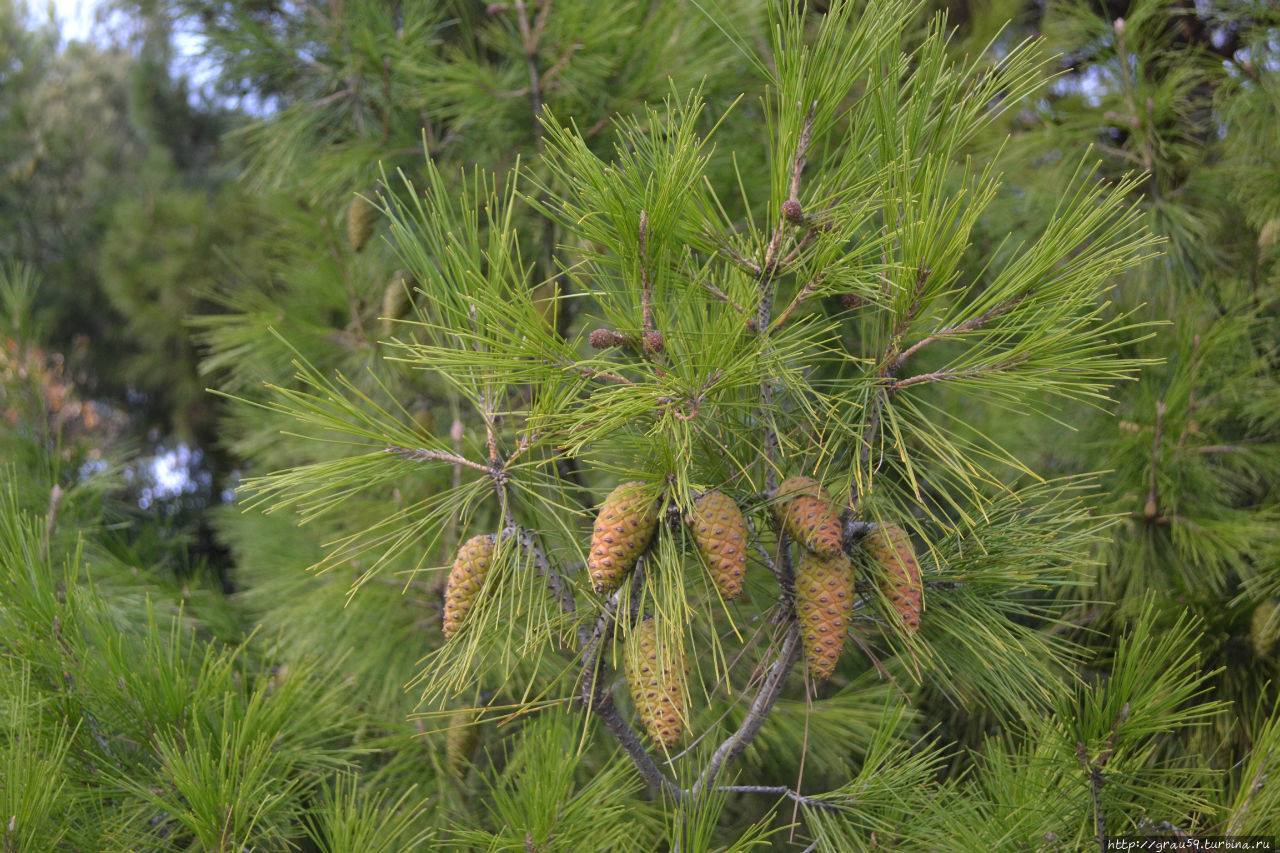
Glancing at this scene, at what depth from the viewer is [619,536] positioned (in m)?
0.59

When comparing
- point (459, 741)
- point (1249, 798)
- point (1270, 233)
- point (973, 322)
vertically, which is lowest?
point (459, 741)

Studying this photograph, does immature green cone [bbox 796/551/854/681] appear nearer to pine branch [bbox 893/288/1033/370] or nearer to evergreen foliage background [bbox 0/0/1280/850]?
evergreen foliage background [bbox 0/0/1280/850]

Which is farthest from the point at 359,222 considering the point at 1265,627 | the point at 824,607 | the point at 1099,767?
the point at 1265,627

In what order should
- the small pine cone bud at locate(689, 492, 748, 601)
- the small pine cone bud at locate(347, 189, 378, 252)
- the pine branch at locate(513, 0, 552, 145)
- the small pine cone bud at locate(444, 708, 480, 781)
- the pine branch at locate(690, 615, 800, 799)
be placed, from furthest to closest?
the small pine cone bud at locate(347, 189, 378, 252), the pine branch at locate(513, 0, 552, 145), the small pine cone bud at locate(444, 708, 480, 781), the pine branch at locate(690, 615, 800, 799), the small pine cone bud at locate(689, 492, 748, 601)

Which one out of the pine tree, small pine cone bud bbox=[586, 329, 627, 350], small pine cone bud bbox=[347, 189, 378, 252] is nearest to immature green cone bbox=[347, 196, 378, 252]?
small pine cone bud bbox=[347, 189, 378, 252]

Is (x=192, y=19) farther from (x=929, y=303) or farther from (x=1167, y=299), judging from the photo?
(x=1167, y=299)

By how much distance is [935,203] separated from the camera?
0.60 m

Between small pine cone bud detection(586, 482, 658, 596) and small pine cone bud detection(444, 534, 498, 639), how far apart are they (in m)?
0.10

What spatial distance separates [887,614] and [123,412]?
360cm

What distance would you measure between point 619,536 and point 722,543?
0.07 m

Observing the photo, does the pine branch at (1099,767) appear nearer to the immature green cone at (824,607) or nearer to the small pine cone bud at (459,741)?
the immature green cone at (824,607)

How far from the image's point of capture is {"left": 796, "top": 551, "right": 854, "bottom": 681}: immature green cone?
23.9 inches

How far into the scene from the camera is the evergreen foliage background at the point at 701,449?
0.64 metres

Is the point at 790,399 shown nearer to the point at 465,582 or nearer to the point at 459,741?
the point at 465,582
